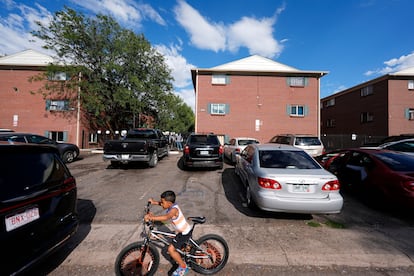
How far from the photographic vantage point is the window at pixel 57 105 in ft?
61.6

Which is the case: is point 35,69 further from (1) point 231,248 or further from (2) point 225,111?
(1) point 231,248

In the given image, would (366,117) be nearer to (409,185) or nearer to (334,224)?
(409,185)

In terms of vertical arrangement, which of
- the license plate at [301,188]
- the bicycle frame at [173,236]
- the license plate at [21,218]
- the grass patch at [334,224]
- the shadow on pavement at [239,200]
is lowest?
the grass patch at [334,224]

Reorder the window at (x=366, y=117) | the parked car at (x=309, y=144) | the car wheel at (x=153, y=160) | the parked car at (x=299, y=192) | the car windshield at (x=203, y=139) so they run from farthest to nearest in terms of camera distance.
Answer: the window at (x=366, y=117) < the parked car at (x=309, y=144) < the car wheel at (x=153, y=160) < the car windshield at (x=203, y=139) < the parked car at (x=299, y=192)

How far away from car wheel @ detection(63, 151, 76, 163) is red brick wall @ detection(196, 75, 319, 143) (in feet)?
34.0

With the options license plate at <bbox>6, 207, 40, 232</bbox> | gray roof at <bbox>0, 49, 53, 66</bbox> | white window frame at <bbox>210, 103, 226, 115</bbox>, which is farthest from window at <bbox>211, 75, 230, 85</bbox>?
license plate at <bbox>6, 207, 40, 232</bbox>

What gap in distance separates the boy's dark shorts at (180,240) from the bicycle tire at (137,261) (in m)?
0.29

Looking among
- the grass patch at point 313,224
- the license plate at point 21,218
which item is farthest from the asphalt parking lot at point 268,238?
the license plate at point 21,218

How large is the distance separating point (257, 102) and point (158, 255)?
17.9 metres

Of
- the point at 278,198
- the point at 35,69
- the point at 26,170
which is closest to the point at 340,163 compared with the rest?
the point at 278,198

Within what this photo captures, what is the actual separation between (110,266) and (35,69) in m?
24.4

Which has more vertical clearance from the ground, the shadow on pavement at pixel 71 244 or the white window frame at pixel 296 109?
the white window frame at pixel 296 109

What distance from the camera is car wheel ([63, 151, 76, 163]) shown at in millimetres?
10258

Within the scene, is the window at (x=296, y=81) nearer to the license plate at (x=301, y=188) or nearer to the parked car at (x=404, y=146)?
the parked car at (x=404, y=146)
